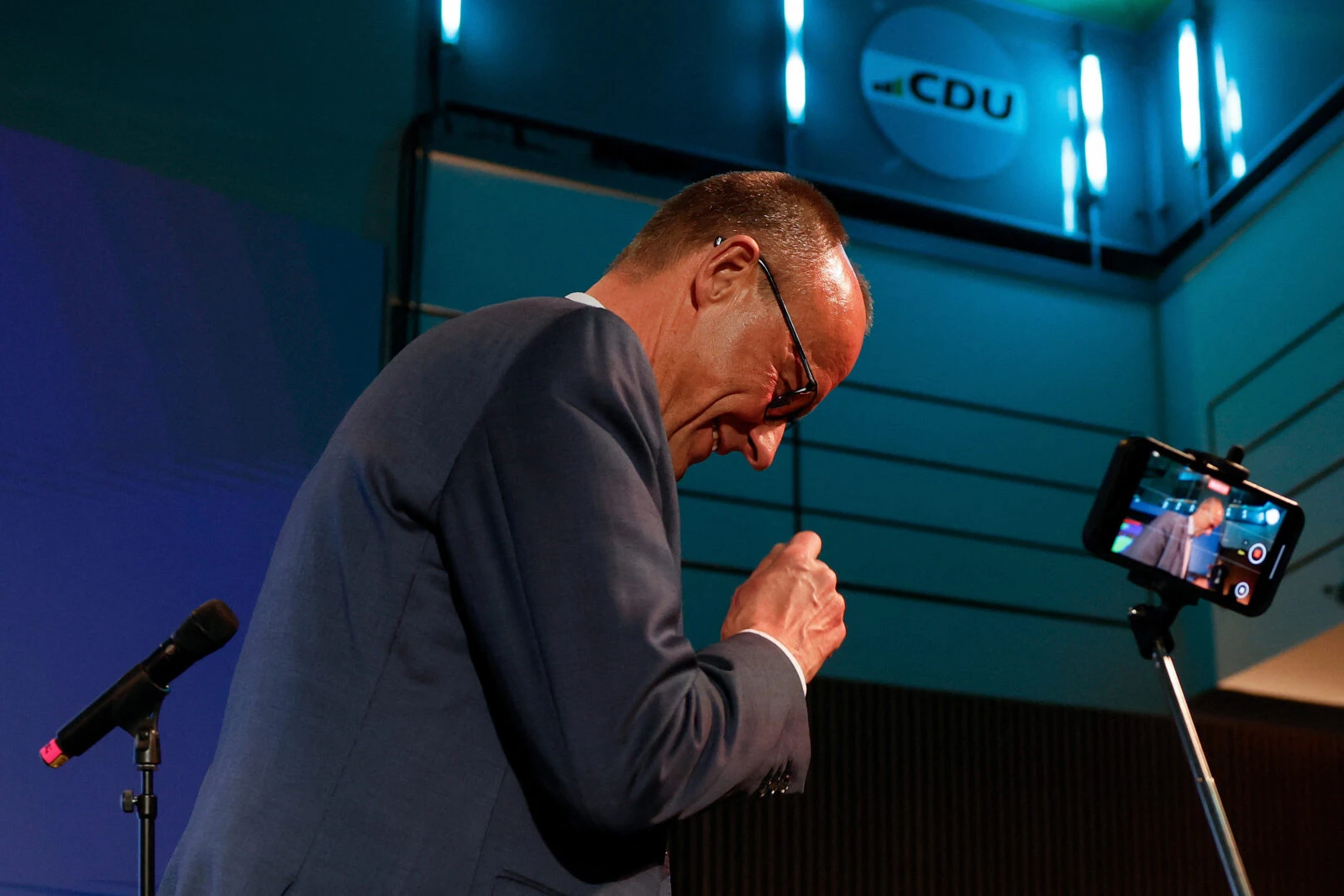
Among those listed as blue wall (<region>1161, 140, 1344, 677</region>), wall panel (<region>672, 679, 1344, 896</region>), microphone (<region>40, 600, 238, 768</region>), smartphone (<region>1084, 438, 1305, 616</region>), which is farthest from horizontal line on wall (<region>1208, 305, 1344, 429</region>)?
microphone (<region>40, 600, 238, 768</region>)

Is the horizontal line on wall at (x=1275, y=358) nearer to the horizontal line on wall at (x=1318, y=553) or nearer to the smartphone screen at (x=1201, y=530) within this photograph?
the horizontal line on wall at (x=1318, y=553)

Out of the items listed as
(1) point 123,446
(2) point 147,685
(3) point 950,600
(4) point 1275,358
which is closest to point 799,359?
(2) point 147,685

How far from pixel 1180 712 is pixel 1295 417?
2911 millimetres

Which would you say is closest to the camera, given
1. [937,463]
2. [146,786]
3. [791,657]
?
[791,657]

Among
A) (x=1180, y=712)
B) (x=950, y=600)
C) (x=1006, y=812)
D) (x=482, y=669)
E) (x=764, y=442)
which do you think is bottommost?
(x=1006, y=812)

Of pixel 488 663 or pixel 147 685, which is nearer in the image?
pixel 488 663

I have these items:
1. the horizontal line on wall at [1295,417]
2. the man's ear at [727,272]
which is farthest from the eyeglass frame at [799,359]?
the horizontal line on wall at [1295,417]

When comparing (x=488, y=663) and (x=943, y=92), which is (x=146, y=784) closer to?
(x=488, y=663)

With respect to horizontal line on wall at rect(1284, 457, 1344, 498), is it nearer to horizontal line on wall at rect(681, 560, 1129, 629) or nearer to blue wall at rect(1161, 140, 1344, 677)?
blue wall at rect(1161, 140, 1344, 677)

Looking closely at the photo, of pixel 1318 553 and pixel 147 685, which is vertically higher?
pixel 1318 553

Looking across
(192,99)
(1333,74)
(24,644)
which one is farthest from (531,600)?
(1333,74)

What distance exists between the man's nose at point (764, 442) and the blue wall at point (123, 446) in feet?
8.08

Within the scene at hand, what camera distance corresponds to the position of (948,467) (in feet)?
17.7

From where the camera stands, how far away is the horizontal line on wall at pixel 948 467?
5234 millimetres
